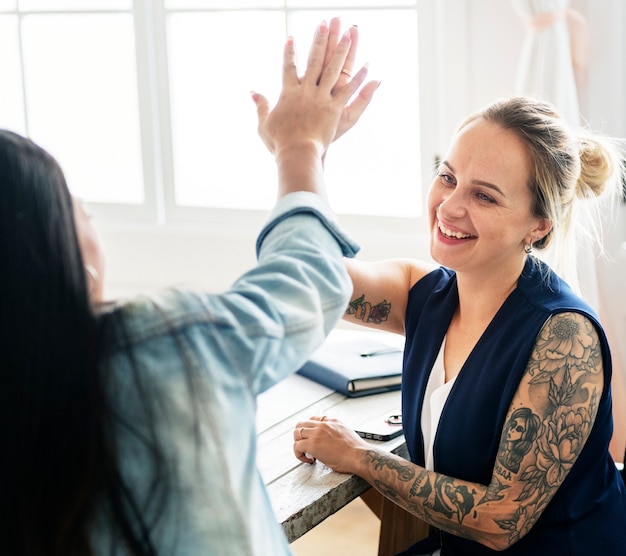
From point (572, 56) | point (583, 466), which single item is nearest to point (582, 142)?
point (583, 466)

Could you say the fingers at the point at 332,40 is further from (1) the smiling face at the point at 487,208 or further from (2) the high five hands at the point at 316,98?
(1) the smiling face at the point at 487,208

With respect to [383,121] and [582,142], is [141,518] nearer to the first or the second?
[582,142]

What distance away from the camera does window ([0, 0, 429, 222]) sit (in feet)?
10.8

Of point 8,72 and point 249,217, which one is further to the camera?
point 8,72

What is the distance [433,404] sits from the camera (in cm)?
172

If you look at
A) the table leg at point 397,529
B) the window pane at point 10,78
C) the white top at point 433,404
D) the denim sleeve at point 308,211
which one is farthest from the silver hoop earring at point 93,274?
the window pane at point 10,78

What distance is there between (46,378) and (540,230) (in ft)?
4.04

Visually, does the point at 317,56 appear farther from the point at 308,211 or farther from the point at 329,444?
the point at 329,444

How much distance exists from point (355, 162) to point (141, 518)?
2721mm

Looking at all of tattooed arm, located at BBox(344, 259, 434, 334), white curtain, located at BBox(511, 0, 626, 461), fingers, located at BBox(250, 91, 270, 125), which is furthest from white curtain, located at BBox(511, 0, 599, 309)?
fingers, located at BBox(250, 91, 270, 125)

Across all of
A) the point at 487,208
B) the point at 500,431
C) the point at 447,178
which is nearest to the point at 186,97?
the point at 447,178

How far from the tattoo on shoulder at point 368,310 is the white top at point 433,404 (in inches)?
7.4

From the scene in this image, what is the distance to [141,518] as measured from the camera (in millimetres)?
760

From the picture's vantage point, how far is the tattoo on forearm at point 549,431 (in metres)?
1.50
